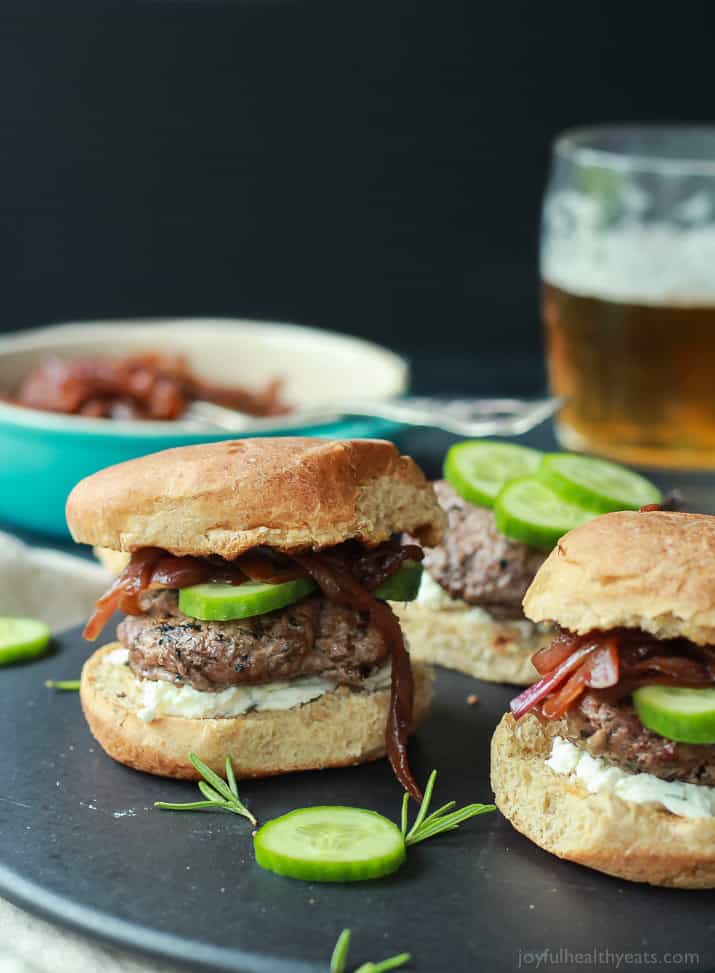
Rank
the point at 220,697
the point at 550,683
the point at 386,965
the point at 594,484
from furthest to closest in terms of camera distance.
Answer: the point at 594,484 < the point at 220,697 < the point at 550,683 < the point at 386,965

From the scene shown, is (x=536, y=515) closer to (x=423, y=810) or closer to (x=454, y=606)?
(x=454, y=606)

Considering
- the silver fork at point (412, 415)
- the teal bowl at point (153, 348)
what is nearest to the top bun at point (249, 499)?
the silver fork at point (412, 415)

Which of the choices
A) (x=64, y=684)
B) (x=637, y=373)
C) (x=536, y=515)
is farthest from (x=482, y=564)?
(x=637, y=373)

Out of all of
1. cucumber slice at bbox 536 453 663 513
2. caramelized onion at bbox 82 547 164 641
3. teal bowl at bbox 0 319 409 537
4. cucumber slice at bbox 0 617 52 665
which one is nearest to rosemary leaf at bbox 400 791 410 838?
caramelized onion at bbox 82 547 164 641

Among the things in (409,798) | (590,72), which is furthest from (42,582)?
(590,72)

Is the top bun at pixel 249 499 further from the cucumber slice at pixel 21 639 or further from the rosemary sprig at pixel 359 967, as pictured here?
the rosemary sprig at pixel 359 967
